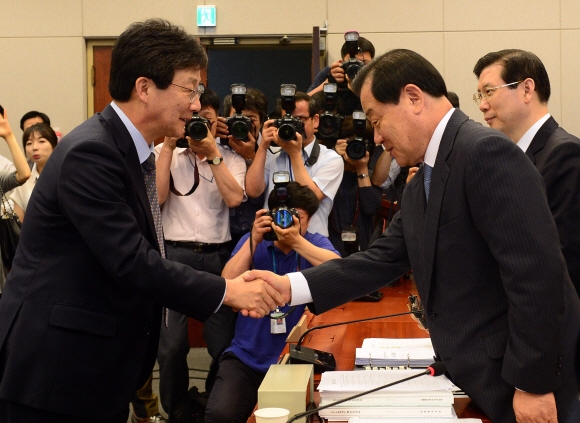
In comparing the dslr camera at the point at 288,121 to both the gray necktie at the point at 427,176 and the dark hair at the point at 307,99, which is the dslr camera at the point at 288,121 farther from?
the gray necktie at the point at 427,176

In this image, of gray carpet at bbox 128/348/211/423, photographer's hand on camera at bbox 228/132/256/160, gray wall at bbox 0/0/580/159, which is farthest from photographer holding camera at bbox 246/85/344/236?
gray wall at bbox 0/0/580/159

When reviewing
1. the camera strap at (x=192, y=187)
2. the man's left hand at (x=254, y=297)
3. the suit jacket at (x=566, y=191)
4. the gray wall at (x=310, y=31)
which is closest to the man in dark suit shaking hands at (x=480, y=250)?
the man's left hand at (x=254, y=297)

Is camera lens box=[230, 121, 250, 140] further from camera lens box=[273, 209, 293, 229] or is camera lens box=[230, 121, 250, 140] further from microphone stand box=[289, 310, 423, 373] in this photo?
microphone stand box=[289, 310, 423, 373]

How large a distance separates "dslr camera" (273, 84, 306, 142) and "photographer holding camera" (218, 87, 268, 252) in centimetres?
27

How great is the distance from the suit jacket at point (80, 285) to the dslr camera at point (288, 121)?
178 centimetres

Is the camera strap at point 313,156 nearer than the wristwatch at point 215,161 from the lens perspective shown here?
No

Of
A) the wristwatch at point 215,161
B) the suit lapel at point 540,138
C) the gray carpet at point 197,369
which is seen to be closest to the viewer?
the suit lapel at point 540,138

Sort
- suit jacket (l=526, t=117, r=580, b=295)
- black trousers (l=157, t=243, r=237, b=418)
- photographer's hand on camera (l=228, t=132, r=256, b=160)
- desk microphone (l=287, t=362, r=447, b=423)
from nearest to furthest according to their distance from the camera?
desk microphone (l=287, t=362, r=447, b=423) < suit jacket (l=526, t=117, r=580, b=295) < black trousers (l=157, t=243, r=237, b=418) < photographer's hand on camera (l=228, t=132, r=256, b=160)

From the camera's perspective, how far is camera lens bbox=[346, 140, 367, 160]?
391 centimetres

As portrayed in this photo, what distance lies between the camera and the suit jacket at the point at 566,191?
236 centimetres

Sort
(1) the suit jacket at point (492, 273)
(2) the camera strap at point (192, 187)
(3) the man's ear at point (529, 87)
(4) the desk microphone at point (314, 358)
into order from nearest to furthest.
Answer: (1) the suit jacket at point (492, 273) → (4) the desk microphone at point (314, 358) → (3) the man's ear at point (529, 87) → (2) the camera strap at point (192, 187)

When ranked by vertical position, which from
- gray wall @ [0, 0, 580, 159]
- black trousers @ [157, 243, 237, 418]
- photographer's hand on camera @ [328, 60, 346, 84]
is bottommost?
black trousers @ [157, 243, 237, 418]

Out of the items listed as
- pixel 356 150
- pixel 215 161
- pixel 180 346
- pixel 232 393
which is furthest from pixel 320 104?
pixel 232 393

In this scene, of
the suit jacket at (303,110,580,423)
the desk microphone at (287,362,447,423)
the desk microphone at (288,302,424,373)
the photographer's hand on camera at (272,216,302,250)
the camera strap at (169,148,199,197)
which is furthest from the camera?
the camera strap at (169,148,199,197)
